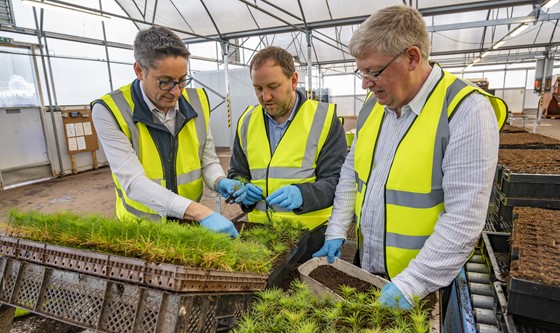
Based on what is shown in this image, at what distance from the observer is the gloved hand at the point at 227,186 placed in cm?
185

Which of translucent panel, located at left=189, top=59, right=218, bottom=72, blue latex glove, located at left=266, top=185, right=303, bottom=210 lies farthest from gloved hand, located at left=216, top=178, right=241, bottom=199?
translucent panel, located at left=189, top=59, right=218, bottom=72

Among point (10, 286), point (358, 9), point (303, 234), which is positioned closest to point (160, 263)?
point (10, 286)

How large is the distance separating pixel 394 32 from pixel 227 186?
46.6 inches

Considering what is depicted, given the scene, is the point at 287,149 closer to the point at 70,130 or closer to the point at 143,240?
the point at 143,240

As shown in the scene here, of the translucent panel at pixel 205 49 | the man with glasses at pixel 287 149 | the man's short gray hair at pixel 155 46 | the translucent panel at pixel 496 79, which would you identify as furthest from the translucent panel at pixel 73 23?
the translucent panel at pixel 496 79

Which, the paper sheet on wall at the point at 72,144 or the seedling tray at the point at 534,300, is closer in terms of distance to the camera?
the seedling tray at the point at 534,300

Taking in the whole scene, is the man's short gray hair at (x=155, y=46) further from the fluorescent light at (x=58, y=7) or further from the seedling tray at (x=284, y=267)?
the fluorescent light at (x=58, y=7)

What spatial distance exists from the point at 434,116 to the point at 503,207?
4.39 feet

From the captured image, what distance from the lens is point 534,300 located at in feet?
3.36

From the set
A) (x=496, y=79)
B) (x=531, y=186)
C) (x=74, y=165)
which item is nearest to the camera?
(x=531, y=186)

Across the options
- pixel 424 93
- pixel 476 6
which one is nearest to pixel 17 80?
pixel 424 93

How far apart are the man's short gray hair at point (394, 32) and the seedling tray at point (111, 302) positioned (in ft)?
3.25

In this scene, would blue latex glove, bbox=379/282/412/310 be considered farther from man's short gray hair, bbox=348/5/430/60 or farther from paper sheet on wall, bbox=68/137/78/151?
paper sheet on wall, bbox=68/137/78/151

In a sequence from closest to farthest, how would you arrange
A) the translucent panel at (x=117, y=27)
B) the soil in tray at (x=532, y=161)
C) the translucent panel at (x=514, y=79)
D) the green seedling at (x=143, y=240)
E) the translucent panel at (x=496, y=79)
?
1. the green seedling at (x=143, y=240)
2. the soil in tray at (x=532, y=161)
3. the translucent panel at (x=117, y=27)
4. the translucent panel at (x=514, y=79)
5. the translucent panel at (x=496, y=79)
